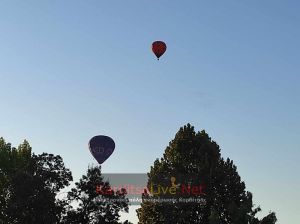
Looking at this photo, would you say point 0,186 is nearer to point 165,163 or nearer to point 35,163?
point 35,163

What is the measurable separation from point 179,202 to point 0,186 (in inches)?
928

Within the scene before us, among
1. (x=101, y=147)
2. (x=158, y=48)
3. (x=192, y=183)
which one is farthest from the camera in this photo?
(x=101, y=147)

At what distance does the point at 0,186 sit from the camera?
210 ft

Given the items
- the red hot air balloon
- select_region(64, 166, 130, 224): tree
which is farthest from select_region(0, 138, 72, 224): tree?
the red hot air balloon

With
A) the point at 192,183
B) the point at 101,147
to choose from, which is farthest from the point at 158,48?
the point at 192,183

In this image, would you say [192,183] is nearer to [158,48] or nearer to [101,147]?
[101,147]

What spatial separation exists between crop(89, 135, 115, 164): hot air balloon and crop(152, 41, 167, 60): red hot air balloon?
12338mm

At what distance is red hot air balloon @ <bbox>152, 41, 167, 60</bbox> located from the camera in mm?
62125

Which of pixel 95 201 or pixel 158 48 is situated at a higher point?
pixel 158 48

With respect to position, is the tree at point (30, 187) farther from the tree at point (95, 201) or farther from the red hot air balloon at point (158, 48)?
the red hot air balloon at point (158, 48)

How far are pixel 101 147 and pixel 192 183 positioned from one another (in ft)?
43.3

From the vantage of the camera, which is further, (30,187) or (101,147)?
(101,147)

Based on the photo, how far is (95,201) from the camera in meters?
56.7

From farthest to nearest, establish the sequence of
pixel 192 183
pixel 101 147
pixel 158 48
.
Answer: pixel 101 147 → pixel 158 48 → pixel 192 183
